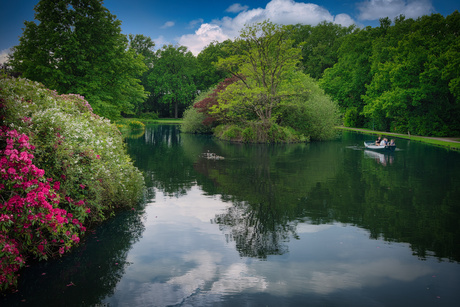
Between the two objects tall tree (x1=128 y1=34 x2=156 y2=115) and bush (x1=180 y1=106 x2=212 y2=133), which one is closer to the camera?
bush (x1=180 y1=106 x2=212 y2=133)

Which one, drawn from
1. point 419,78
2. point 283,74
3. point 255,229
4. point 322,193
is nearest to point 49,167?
point 255,229

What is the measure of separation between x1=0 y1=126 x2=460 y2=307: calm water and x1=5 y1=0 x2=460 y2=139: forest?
50.4ft

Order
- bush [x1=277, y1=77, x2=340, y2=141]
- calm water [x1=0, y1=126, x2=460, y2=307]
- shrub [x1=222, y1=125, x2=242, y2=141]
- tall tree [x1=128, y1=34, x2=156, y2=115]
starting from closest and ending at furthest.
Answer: calm water [x1=0, y1=126, x2=460, y2=307]
bush [x1=277, y1=77, x2=340, y2=141]
shrub [x1=222, y1=125, x2=242, y2=141]
tall tree [x1=128, y1=34, x2=156, y2=115]

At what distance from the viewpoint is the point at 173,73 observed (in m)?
89.2

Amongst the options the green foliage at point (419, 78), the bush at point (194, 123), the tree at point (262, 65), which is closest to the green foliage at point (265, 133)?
the tree at point (262, 65)

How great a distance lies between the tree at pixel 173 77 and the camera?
85312mm

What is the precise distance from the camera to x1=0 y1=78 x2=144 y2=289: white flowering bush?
6.68 meters

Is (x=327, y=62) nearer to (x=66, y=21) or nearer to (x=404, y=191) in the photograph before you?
(x=66, y=21)

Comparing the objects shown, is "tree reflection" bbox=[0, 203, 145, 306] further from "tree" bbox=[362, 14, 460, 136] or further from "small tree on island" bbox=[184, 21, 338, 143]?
"tree" bbox=[362, 14, 460, 136]

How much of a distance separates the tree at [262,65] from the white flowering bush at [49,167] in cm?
2662

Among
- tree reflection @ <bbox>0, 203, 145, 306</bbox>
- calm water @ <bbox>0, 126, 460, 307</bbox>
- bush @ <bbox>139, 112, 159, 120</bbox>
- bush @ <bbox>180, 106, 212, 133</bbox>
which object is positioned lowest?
tree reflection @ <bbox>0, 203, 145, 306</bbox>

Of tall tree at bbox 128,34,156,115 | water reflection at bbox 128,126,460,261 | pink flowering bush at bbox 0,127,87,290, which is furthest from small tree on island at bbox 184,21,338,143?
tall tree at bbox 128,34,156,115

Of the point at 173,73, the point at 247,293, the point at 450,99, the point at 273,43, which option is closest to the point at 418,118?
the point at 450,99

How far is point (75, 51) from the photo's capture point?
82.6 ft
